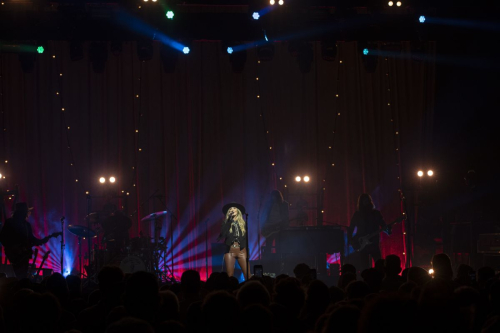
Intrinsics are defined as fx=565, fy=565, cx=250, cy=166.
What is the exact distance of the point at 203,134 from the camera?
52.0 feet

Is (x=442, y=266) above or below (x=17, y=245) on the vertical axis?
below

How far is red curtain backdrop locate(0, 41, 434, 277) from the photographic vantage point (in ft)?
50.6

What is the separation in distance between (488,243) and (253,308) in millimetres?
10094

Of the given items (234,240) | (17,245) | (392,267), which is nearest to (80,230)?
(17,245)

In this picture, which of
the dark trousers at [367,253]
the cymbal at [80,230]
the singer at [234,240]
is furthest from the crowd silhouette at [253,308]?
the cymbal at [80,230]

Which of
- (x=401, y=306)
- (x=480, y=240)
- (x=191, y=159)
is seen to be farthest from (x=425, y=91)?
(x=401, y=306)

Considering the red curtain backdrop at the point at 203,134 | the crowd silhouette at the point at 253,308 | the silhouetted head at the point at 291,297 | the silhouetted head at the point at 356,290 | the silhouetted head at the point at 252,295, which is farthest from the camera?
the red curtain backdrop at the point at 203,134

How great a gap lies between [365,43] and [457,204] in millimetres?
4586

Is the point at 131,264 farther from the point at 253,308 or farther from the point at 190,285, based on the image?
the point at 253,308

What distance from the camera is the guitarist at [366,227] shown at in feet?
38.0

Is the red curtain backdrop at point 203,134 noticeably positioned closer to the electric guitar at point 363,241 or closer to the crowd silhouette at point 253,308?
the electric guitar at point 363,241

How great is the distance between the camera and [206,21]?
42.4ft

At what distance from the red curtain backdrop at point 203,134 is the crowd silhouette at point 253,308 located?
9765mm

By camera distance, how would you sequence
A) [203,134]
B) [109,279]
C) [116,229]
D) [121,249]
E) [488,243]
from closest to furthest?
1. [109,279]
2. [488,243]
3. [121,249]
4. [116,229]
5. [203,134]
